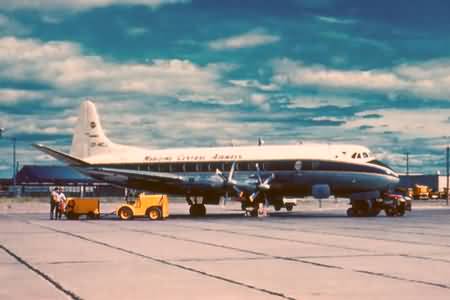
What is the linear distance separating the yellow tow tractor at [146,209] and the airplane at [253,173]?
3162 millimetres

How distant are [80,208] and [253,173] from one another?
35.4 ft

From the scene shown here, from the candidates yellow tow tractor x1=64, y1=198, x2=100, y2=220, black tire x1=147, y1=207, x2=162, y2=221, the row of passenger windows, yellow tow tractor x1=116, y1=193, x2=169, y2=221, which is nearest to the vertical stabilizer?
the row of passenger windows

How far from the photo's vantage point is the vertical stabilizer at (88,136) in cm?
5150

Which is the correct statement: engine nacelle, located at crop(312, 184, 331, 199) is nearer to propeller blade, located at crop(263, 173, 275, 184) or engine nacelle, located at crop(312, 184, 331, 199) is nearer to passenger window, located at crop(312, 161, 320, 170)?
passenger window, located at crop(312, 161, 320, 170)

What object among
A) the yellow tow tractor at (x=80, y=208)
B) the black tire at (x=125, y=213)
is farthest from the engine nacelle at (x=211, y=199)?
the yellow tow tractor at (x=80, y=208)

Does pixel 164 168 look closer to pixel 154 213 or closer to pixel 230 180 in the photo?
pixel 230 180

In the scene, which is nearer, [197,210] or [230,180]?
[230,180]

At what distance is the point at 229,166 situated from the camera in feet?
147

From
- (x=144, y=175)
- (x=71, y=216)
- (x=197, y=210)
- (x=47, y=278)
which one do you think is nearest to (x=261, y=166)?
(x=197, y=210)

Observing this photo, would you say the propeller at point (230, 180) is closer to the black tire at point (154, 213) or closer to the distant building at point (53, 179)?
the black tire at point (154, 213)

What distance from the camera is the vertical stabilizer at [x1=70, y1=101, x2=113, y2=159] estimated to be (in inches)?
2028

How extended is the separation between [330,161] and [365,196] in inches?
121

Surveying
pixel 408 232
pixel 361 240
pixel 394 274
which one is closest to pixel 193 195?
pixel 408 232

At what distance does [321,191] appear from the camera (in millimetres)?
42062
